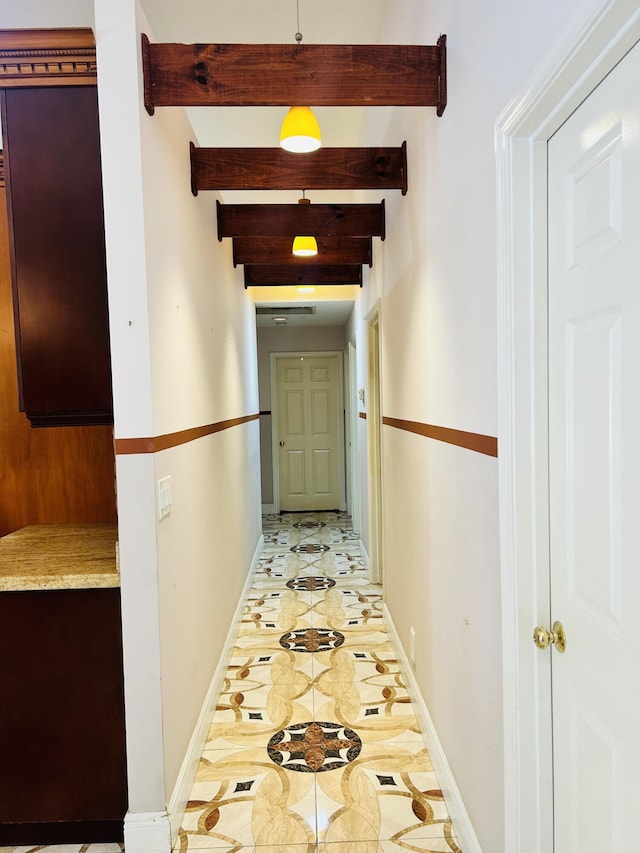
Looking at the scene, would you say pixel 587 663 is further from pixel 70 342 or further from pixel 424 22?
pixel 424 22

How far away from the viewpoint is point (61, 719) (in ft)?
5.93

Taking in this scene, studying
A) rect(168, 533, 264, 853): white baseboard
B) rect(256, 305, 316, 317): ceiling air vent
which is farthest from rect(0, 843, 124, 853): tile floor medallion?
rect(256, 305, 316, 317): ceiling air vent

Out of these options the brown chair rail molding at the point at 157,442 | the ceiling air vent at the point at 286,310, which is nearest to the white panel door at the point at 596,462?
the brown chair rail molding at the point at 157,442

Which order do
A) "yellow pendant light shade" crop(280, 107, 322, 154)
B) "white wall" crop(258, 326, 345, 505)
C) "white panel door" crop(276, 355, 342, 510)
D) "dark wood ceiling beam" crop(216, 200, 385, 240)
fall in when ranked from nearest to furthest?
"yellow pendant light shade" crop(280, 107, 322, 154) < "dark wood ceiling beam" crop(216, 200, 385, 240) < "white wall" crop(258, 326, 345, 505) < "white panel door" crop(276, 355, 342, 510)

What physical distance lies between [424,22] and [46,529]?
2.54 meters

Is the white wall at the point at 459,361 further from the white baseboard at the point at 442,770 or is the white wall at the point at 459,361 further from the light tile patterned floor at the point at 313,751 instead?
the light tile patterned floor at the point at 313,751

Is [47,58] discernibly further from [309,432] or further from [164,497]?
[309,432]

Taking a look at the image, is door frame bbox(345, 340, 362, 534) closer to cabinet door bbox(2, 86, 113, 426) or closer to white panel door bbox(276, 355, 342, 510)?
white panel door bbox(276, 355, 342, 510)

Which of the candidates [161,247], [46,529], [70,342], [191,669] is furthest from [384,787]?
[161,247]

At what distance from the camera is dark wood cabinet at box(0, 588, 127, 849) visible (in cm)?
179

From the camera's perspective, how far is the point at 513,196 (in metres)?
1.18

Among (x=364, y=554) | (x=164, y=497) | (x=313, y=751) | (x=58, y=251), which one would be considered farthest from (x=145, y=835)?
(x=364, y=554)

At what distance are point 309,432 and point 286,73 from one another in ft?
18.5

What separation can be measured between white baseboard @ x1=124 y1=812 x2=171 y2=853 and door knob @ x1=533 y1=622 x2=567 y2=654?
54.0 inches
